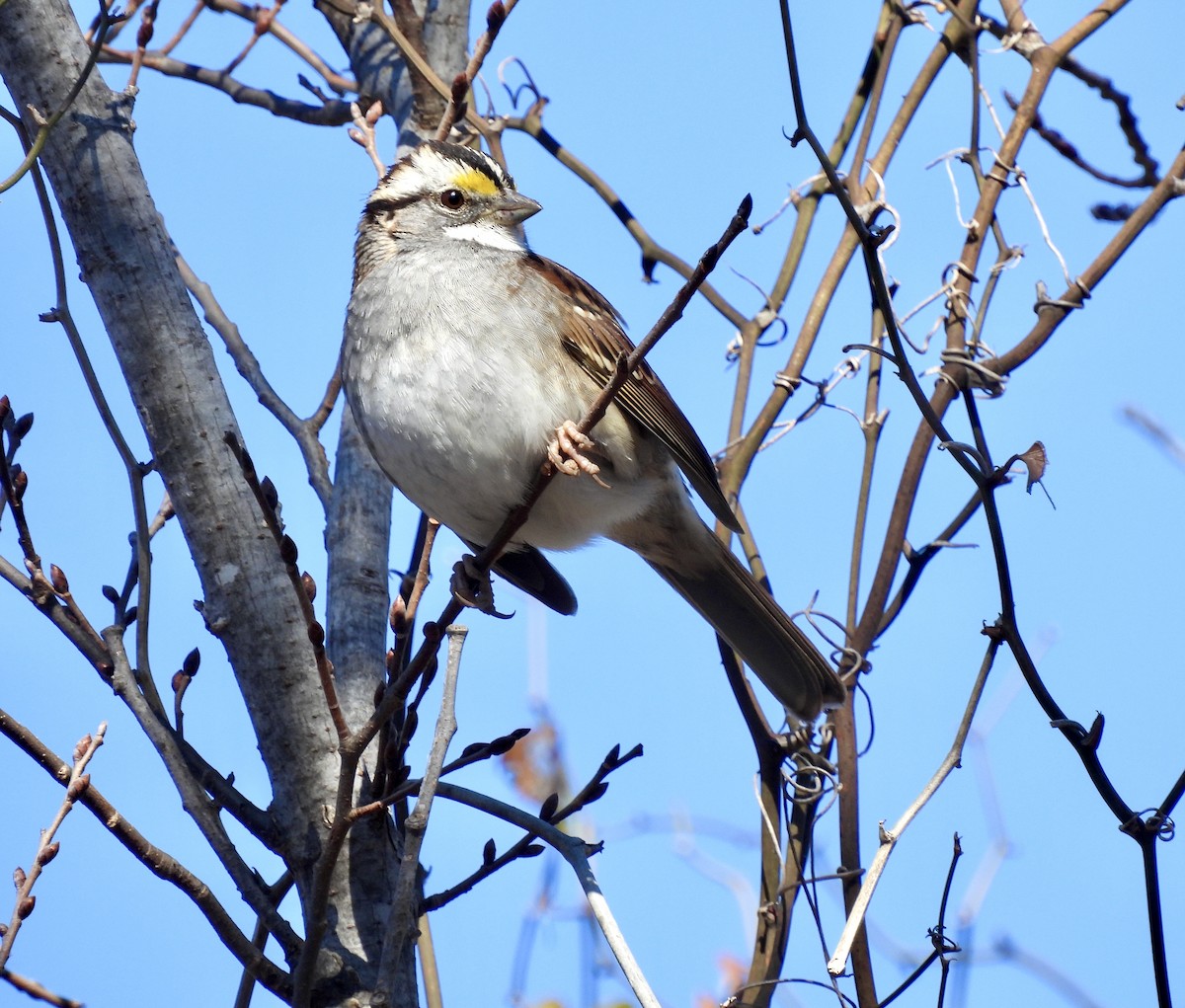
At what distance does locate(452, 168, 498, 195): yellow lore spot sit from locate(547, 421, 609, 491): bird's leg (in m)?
1.17

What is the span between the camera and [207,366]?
351 cm

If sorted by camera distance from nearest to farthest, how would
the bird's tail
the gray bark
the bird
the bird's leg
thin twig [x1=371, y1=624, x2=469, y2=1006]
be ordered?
thin twig [x1=371, y1=624, x2=469, y2=1006], the gray bark, the bird's leg, the bird, the bird's tail

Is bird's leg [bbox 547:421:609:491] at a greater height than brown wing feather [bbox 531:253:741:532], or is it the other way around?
brown wing feather [bbox 531:253:741:532]

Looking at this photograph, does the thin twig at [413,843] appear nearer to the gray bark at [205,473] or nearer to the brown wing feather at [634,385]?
the gray bark at [205,473]

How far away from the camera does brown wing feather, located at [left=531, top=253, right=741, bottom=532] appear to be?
3898 millimetres

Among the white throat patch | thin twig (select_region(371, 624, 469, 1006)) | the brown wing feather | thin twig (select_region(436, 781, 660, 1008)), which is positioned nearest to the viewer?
thin twig (select_region(436, 781, 660, 1008))

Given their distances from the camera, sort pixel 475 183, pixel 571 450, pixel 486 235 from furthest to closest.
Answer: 1. pixel 475 183
2. pixel 486 235
3. pixel 571 450

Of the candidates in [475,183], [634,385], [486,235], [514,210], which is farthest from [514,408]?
[475,183]

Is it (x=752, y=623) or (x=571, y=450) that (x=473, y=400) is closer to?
(x=571, y=450)

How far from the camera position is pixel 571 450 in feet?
11.6

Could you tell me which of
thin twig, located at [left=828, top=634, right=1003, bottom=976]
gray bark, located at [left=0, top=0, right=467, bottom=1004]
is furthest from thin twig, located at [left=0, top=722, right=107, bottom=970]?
thin twig, located at [left=828, top=634, right=1003, bottom=976]

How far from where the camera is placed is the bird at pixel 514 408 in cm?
362

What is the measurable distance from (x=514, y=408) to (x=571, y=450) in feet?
0.62

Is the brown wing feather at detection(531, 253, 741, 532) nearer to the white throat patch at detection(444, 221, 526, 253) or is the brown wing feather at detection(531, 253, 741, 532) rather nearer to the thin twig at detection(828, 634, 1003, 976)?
the white throat patch at detection(444, 221, 526, 253)
